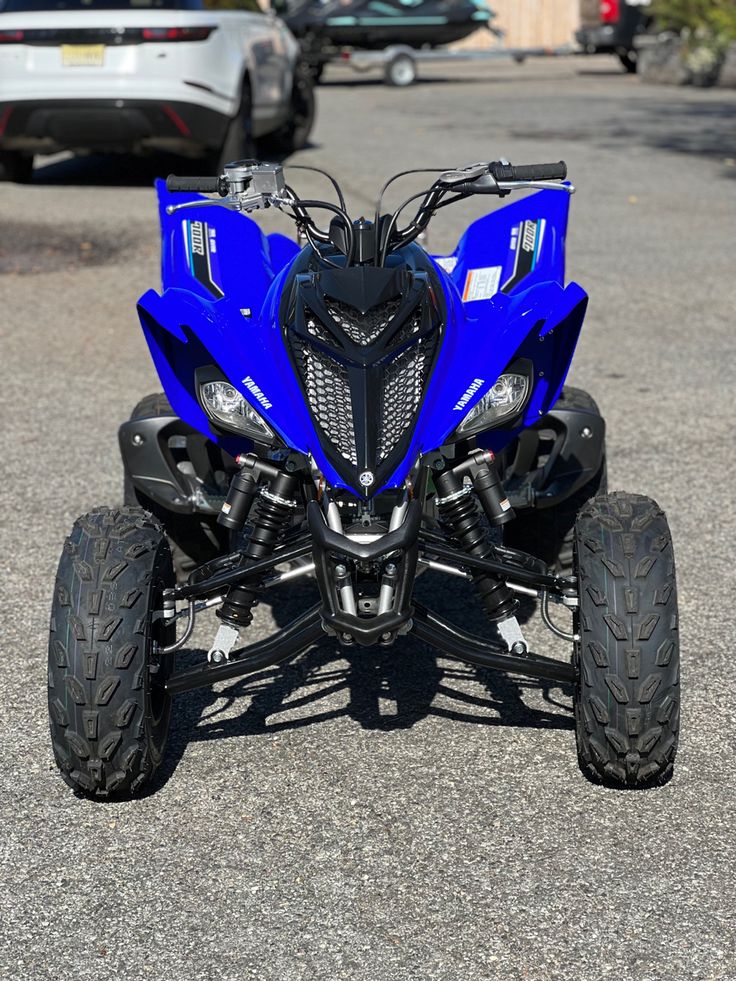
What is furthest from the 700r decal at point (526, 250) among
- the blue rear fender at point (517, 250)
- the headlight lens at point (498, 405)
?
the headlight lens at point (498, 405)

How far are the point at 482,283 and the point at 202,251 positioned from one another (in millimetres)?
841

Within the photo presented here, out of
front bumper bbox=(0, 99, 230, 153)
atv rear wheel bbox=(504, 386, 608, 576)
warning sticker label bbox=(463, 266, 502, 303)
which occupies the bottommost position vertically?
front bumper bbox=(0, 99, 230, 153)

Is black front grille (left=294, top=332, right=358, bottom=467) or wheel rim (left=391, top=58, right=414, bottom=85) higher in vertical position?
black front grille (left=294, top=332, right=358, bottom=467)

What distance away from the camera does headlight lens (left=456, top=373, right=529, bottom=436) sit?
153 inches

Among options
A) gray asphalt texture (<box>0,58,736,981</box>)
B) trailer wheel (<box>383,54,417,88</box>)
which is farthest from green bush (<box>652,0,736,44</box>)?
gray asphalt texture (<box>0,58,736,981</box>)

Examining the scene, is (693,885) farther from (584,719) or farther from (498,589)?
(498,589)

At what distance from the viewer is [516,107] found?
1997 centimetres

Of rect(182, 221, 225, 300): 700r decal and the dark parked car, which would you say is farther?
the dark parked car

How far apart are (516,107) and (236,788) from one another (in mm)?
17190

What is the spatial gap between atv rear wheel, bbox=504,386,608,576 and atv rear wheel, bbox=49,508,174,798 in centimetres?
162

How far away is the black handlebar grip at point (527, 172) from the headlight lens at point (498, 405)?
54cm

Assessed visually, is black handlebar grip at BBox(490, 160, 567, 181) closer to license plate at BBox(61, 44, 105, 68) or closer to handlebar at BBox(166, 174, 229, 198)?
handlebar at BBox(166, 174, 229, 198)

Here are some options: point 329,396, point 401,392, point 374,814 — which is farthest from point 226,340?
point 374,814

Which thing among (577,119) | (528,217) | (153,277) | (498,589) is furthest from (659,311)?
(577,119)
